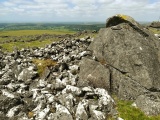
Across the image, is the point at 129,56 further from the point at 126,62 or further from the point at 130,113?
the point at 130,113

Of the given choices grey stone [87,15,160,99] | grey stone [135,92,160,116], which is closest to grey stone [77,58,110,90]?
grey stone [87,15,160,99]

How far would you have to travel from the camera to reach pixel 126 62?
93.9 ft

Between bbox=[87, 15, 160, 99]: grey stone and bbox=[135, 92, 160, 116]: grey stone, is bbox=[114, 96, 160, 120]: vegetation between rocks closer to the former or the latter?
bbox=[135, 92, 160, 116]: grey stone

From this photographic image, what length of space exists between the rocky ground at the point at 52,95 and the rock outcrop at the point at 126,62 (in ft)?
6.05

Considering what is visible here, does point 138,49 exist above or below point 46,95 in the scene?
above

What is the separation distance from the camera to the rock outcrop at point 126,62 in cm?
2612

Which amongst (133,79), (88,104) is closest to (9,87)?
(88,104)

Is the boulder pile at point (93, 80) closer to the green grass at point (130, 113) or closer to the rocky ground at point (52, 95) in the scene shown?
the rocky ground at point (52, 95)

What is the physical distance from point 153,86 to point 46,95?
12530 mm

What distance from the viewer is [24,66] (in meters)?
34.5

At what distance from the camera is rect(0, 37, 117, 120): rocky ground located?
22.1 meters

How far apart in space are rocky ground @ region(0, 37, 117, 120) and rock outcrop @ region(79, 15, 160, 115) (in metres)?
1.85

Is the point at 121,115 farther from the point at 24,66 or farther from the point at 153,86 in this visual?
the point at 24,66

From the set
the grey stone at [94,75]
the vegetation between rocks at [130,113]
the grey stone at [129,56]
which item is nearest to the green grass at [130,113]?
the vegetation between rocks at [130,113]
